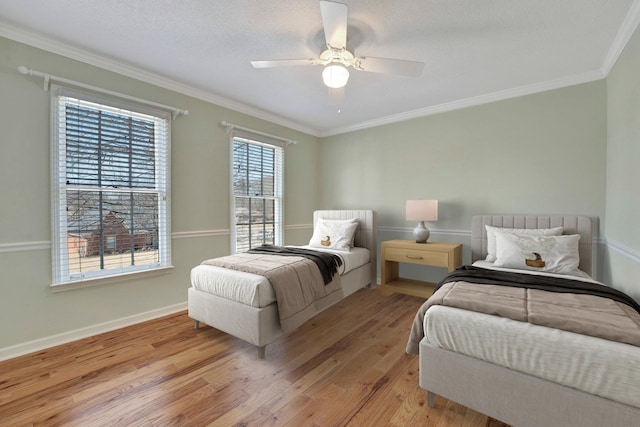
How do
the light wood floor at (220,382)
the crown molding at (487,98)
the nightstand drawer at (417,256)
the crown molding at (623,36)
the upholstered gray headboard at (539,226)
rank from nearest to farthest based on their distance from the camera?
1. the light wood floor at (220,382)
2. the crown molding at (623,36)
3. the upholstered gray headboard at (539,226)
4. the crown molding at (487,98)
5. the nightstand drawer at (417,256)

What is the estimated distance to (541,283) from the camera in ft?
6.34

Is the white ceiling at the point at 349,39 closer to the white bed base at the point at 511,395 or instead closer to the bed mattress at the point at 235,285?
the bed mattress at the point at 235,285

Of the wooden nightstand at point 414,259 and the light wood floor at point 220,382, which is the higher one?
the wooden nightstand at point 414,259

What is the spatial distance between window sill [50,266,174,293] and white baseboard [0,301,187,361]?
1.25ft

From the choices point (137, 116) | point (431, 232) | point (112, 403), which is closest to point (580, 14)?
point (431, 232)

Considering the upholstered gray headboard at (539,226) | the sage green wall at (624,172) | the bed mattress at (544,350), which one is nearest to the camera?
the bed mattress at (544,350)

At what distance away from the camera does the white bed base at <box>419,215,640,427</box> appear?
1.16m

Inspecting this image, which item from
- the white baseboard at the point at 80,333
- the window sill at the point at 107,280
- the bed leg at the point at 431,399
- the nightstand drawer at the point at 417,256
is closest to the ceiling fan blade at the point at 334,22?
the bed leg at the point at 431,399

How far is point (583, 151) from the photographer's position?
2.87 meters

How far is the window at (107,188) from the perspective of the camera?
93.2 inches

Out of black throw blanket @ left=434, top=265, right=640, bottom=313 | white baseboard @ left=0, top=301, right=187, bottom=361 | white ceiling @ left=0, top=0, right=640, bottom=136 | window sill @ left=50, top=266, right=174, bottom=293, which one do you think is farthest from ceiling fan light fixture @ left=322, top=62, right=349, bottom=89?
white baseboard @ left=0, top=301, right=187, bottom=361

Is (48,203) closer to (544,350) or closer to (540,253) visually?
(544,350)

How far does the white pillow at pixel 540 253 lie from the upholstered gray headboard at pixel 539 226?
247mm

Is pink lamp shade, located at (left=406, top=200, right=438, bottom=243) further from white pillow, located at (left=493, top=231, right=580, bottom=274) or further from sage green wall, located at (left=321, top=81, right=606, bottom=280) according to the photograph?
white pillow, located at (left=493, top=231, right=580, bottom=274)
